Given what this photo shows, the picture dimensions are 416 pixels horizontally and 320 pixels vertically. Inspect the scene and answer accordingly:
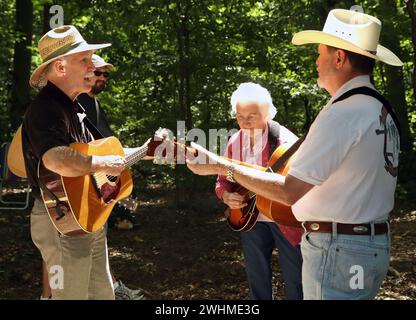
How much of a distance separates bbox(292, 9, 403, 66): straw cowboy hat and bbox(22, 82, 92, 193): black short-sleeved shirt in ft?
4.78

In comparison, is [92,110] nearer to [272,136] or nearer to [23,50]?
[272,136]

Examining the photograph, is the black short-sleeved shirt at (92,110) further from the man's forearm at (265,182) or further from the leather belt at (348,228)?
the leather belt at (348,228)

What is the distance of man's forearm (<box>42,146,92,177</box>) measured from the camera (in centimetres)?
329

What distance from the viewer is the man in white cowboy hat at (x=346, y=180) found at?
2480 millimetres

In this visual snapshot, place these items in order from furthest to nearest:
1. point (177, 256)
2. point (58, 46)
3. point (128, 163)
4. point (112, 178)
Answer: point (177, 256), point (112, 178), point (128, 163), point (58, 46)

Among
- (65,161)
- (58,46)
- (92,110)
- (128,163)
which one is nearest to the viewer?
(65,161)

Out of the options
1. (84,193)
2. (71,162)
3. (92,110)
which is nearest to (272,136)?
(84,193)

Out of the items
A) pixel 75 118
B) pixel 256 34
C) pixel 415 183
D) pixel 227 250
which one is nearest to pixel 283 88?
pixel 256 34

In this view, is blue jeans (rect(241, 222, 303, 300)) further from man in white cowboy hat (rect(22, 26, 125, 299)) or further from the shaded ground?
the shaded ground

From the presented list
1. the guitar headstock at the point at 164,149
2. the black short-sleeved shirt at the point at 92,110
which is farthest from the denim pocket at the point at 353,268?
the black short-sleeved shirt at the point at 92,110

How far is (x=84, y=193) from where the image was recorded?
359cm

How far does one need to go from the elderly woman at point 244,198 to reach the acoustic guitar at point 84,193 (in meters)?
0.66

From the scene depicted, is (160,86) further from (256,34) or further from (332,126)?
(332,126)

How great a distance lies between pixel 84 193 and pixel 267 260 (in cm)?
145
